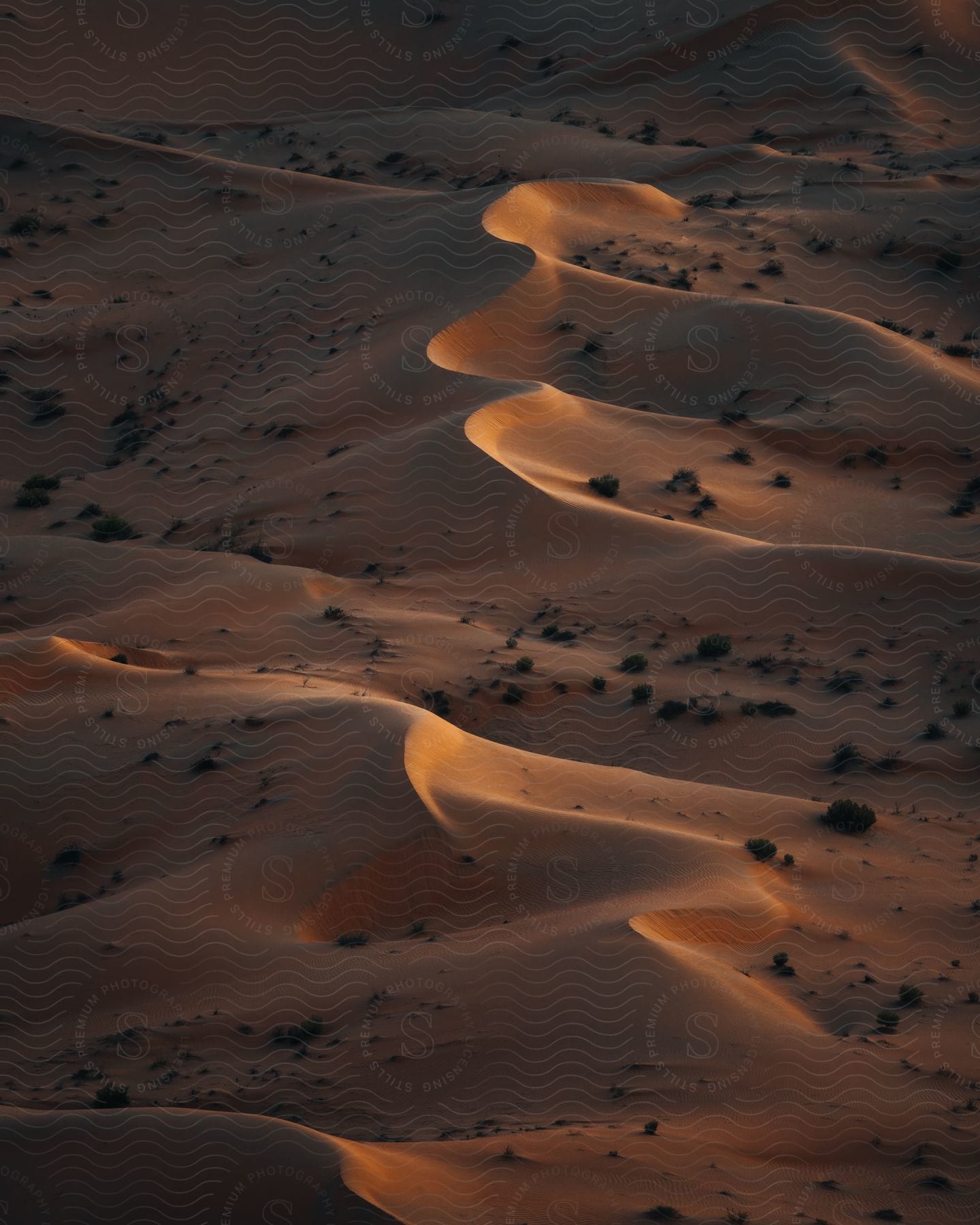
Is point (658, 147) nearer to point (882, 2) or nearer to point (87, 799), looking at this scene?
point (882, 2)

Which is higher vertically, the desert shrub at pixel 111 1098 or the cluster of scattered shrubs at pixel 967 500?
the cluster of scattered shrubs at pixel 967 500

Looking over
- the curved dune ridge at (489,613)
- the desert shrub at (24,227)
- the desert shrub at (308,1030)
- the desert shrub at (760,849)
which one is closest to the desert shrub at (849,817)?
the curved dune ridge at (489,613)

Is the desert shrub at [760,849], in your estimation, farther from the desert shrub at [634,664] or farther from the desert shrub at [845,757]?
the desert shrub at [634,664]

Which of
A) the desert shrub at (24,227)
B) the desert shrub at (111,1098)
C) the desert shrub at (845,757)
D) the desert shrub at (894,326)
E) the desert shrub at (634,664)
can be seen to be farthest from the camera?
the desert shrub at (24,227)

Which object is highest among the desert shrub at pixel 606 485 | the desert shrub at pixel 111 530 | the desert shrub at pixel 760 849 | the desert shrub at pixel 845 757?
the desert shrub at pixel 606 485

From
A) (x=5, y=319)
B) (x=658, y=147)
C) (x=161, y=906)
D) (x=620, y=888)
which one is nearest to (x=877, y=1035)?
(x=620, y=888)


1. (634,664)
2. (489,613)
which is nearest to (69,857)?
(489,613)

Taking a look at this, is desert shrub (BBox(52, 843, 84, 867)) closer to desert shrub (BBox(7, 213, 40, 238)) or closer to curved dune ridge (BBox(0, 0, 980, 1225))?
curved dune ridge (BBox(0, 0, 980, 1225))

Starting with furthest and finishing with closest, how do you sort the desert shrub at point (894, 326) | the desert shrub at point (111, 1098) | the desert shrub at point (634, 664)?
the desert shrub at point (894, 326) → the desert shrub at point (634, 664) → the desert shrub at point (111, 1098)
